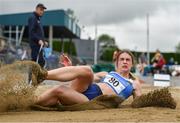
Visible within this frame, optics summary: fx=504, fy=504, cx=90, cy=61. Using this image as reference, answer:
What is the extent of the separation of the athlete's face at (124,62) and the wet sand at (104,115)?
0.62 metres

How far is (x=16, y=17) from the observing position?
42.2 meters

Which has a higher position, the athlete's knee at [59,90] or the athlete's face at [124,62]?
the athlete's face at [124,62]

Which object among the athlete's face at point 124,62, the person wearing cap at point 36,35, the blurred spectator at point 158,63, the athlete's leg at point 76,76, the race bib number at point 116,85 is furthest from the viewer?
the blurred spectator at point 158,63

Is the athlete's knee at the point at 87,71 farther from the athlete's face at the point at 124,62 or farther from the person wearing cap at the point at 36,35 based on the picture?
the person wearing cap at the point at 36,35

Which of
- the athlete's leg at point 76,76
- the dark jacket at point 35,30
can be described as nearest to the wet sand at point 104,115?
the athlete's leg at point 76,76

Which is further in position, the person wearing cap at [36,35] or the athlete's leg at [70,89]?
the person wearing cap at [36,35]

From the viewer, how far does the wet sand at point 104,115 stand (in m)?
5.80

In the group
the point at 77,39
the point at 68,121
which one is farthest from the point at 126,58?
the point at 77,39

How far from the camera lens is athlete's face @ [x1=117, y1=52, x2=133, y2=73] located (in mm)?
7255

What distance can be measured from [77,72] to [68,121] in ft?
3.56

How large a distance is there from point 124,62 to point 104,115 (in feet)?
4.47

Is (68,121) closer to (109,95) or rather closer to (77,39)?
(109,95)

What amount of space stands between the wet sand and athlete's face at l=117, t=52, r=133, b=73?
624mm

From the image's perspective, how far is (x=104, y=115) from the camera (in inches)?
242
